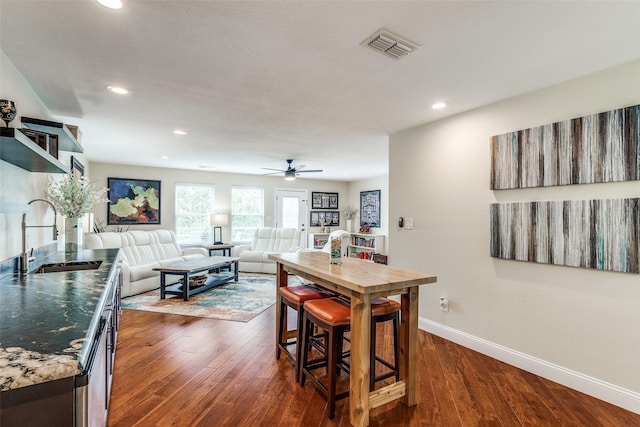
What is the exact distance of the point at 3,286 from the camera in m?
1.67

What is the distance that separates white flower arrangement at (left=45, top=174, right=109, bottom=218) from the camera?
311 centimetres

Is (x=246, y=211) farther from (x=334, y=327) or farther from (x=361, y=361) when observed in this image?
(x=361, y=361)

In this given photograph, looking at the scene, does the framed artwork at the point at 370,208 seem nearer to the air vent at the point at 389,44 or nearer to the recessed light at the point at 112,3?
the air vent at the point at 389,44

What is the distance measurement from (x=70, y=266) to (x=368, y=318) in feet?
8.59

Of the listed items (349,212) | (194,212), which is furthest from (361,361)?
(349,212)

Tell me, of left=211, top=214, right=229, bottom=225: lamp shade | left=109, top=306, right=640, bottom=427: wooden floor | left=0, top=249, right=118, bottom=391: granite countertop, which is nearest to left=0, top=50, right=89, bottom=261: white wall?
left=0, top=249, right=118, bottom=391: granite countertop

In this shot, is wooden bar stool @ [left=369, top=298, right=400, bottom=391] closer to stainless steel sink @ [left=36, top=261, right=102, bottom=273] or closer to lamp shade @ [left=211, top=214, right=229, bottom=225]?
stainless steel sink @ [left=36, top=261, right=102, bottom=273]

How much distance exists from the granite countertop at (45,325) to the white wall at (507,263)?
304 cm

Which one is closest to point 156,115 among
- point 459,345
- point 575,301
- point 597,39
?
point 597,39

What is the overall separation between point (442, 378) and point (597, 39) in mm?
2574

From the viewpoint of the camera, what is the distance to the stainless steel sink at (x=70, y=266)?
2430 mm

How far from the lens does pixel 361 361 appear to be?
1749mm

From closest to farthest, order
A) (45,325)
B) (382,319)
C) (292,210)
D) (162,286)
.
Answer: (45,325), (382,319), (162,286), (292,210)

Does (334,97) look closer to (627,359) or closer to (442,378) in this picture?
(442,378)
